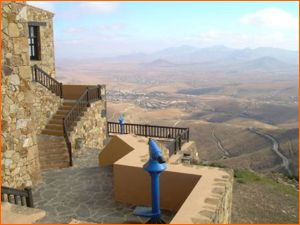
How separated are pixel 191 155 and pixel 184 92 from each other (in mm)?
168270

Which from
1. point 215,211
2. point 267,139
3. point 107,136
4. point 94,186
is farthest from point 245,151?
point 215,211

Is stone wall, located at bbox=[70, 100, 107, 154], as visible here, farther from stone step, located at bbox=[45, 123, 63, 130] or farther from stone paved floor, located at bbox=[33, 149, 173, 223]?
stone paved floor, located at bbox=[33, 149, 173, 223]

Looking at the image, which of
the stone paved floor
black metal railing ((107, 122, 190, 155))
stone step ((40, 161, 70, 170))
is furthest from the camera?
black metal railing ((107, 122, 190, 155))

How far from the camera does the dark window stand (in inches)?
723

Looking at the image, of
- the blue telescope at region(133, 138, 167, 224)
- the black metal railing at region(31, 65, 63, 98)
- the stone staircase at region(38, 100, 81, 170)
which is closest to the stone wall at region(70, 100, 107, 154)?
the stone staircase at region(38, 100, 81, 170)

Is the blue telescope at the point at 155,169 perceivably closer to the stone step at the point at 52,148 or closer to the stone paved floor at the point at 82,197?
the stone paved floor at the point at 82,197

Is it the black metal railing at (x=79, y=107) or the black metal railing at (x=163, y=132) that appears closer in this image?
the black metal railing at (x=79, y=107)

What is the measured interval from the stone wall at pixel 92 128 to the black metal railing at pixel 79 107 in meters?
0.24

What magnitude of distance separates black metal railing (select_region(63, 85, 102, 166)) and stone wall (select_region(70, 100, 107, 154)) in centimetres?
24

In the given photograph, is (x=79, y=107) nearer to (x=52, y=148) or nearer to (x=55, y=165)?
(x=52, y=148)

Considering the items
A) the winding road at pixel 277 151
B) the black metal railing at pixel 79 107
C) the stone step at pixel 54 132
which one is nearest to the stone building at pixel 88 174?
the black metal railing at pixel 79 107

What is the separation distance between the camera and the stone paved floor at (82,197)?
780cm

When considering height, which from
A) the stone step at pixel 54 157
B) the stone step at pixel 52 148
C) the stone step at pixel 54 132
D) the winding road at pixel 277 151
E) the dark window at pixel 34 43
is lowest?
the winding road at pixel 277 151

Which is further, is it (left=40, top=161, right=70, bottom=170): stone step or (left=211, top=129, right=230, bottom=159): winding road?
(left=211, top=129, right=230, bottom=159): winding road
